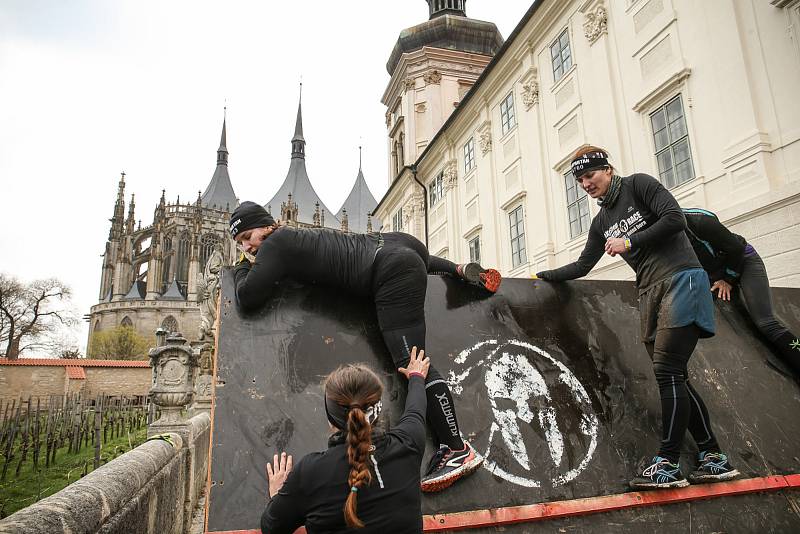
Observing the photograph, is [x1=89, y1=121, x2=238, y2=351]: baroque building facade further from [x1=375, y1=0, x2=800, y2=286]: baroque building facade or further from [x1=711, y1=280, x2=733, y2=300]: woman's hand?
[x1=711, y1=280, x2=733, y2=300]: woman's hand

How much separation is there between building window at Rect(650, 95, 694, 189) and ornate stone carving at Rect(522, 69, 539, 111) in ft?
15.2

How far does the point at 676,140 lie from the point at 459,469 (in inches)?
365

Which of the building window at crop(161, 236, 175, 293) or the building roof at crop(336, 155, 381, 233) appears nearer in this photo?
the building window at crop(161, 236, 175, 293)

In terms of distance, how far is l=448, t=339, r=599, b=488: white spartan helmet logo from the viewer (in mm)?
2443

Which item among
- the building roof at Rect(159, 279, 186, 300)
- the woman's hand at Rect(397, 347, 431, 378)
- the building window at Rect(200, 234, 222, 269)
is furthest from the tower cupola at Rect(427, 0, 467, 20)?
the building roof at Rect(159, 279, 186, 300)

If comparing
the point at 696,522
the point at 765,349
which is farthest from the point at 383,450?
the point at 765,349

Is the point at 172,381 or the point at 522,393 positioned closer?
the point at 522,393

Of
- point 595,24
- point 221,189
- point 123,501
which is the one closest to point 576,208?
point 595,24

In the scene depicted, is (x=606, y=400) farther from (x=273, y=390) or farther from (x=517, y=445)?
(x=273, y=390)

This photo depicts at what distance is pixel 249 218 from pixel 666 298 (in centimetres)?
227

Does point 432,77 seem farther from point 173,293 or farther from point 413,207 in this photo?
point 173,293

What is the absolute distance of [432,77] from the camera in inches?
950

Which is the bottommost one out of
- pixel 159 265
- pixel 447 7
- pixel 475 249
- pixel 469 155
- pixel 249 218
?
pixel 249 218

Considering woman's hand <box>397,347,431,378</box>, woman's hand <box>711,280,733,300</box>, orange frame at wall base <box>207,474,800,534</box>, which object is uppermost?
woman's hand <box>711,280,733,300</box>
